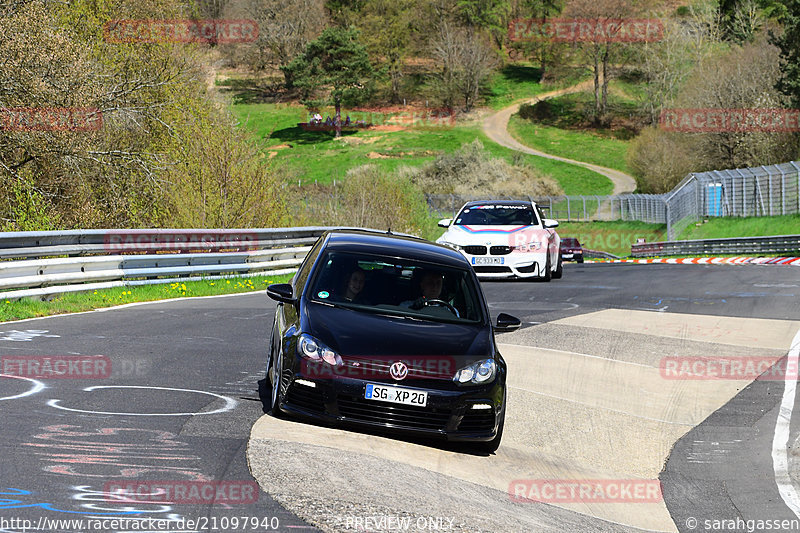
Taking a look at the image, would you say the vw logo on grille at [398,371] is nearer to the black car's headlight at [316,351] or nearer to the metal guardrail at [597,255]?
the black car's headlight at [316,351]

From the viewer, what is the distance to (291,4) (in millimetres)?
131250

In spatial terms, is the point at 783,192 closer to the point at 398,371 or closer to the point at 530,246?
the point at 530,246

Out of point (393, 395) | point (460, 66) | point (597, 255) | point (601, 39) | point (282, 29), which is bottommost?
point (597, 255)

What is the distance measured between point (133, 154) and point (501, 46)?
124 meters

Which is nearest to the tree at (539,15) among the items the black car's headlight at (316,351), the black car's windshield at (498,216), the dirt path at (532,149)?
the dirt path at (532,149)

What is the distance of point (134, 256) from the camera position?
17547 mm

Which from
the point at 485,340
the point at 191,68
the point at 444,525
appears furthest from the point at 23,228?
the point at 444,525

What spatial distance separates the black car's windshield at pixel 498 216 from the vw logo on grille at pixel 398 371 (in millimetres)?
14053

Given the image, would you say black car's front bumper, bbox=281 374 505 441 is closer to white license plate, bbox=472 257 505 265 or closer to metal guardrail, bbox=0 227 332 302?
metal guardrail, bbox=0 227 332 302

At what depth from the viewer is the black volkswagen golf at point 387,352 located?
7.14 meters

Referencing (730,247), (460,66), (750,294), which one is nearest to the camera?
(750,294)

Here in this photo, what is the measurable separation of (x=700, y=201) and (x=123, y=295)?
1761 inches

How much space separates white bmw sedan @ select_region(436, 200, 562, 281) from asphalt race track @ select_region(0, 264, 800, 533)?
5.24 metres

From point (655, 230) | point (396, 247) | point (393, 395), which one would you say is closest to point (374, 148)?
point (655, 230)
